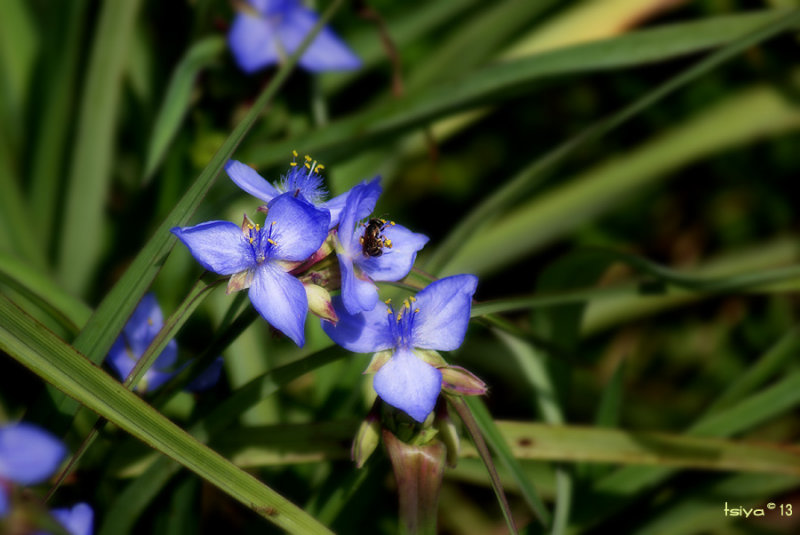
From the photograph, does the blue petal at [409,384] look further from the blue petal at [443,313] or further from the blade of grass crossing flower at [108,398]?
the blade of grass crossing flower at [108,398]

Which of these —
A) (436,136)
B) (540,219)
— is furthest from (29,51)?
(540,219)

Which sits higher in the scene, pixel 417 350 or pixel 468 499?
pixel 468 499

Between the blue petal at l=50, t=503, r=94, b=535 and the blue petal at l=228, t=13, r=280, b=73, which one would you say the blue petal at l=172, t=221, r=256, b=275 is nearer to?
the blue petal at l=50, t=503, r=94, b=535

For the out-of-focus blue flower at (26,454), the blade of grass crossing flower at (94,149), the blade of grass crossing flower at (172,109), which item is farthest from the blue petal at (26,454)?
the blade of grass crossing flower at (94,149)

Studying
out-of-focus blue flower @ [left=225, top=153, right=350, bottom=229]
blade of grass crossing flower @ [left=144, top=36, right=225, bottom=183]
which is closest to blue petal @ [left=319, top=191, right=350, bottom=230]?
out-of-focus blue flower @ [left=225, top=153, right=350, bottom=229]

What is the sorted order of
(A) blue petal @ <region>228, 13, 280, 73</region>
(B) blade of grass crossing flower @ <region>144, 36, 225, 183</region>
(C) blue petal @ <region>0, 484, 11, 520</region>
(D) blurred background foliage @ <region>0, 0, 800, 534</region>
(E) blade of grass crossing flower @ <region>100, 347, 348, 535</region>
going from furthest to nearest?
(A) blue petal @ <region>228, 13, 280, 73</region> < (B) blade of grass crossing flower @ <region>144, 36, 225, 183</region> < (D) blurred background foliage @ <region>0, 0, 800, 534</region> < (E) blade of grass crossing flower @ <region>100, 347, 348, 535</region> < (C) blue petal @ <region>0, 484, 11, 520</region>

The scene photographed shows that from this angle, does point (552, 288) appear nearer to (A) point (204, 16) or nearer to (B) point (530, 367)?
(B) point (530, 367)
